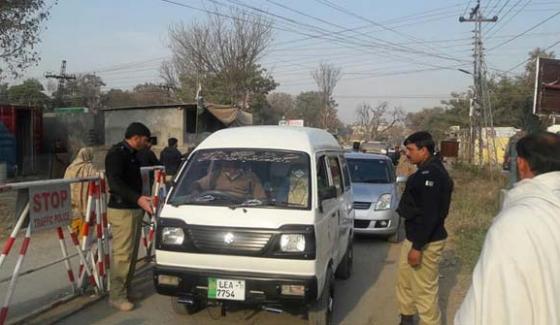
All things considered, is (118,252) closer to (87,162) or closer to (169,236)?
(169,236)

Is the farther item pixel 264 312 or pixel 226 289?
pixel 264 312

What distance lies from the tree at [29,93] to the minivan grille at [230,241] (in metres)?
56.4

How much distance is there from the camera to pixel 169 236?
17.9 feet

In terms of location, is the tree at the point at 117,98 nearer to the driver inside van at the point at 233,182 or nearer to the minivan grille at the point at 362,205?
the minivan grille at the point at 362,205

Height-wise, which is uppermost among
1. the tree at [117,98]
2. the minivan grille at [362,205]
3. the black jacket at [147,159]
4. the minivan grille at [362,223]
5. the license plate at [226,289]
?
the tree at [117,98]

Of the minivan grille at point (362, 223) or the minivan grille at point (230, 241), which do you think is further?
the minivan grille at point (362, 223)

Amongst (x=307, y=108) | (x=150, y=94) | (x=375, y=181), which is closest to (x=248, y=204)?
(x=375, y=181)

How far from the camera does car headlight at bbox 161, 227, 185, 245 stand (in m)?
5.41

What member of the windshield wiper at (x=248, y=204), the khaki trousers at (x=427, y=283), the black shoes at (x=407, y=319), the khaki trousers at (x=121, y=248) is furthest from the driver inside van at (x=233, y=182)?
the black shoes at (x=407, y=319)

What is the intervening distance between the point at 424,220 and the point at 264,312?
7.07ft

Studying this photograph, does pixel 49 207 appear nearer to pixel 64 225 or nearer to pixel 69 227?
pixel 64 225

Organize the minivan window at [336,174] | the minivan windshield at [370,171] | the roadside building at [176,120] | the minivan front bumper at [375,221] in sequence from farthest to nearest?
1. the roadside building at [176,120]
2. the minivan windshield at [370,171]
3. the minivan front bumper at [375,221]
4. the minivan window at [336,174]

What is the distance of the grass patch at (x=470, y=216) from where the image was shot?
9.90 metres

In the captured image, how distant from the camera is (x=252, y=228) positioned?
17.2 ft
